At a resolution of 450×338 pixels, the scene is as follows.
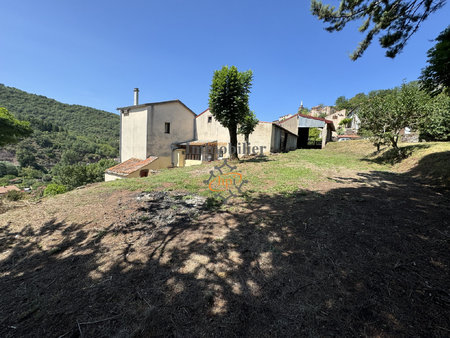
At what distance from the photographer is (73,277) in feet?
8.94

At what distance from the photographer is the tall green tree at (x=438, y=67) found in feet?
14.4

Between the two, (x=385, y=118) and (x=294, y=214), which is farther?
(x=385, y=118)

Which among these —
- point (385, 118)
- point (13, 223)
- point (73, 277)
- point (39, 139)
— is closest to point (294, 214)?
point (73, 277)

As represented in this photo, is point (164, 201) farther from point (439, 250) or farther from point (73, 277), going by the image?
point (439, 250)

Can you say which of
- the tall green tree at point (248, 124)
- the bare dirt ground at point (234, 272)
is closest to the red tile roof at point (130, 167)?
the tall green tree at point (248, 124)

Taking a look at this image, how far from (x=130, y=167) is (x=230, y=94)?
12.0m

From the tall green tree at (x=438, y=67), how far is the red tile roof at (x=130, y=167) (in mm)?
17890

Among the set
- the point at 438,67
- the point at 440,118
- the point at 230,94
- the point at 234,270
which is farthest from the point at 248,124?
the point at 234,270

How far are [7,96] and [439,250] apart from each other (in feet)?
405

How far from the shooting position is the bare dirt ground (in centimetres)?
190

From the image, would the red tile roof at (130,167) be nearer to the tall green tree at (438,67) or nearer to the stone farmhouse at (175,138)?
the stone farmhouse at (175,138)

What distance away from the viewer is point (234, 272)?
263cm

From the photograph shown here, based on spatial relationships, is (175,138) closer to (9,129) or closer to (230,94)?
(230,94)

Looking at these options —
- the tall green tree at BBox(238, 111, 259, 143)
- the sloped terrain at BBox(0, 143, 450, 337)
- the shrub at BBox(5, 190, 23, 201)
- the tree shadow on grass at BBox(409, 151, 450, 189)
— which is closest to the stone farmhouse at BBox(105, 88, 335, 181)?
the tall green tree at BBox(238, 111, 259, 143)
